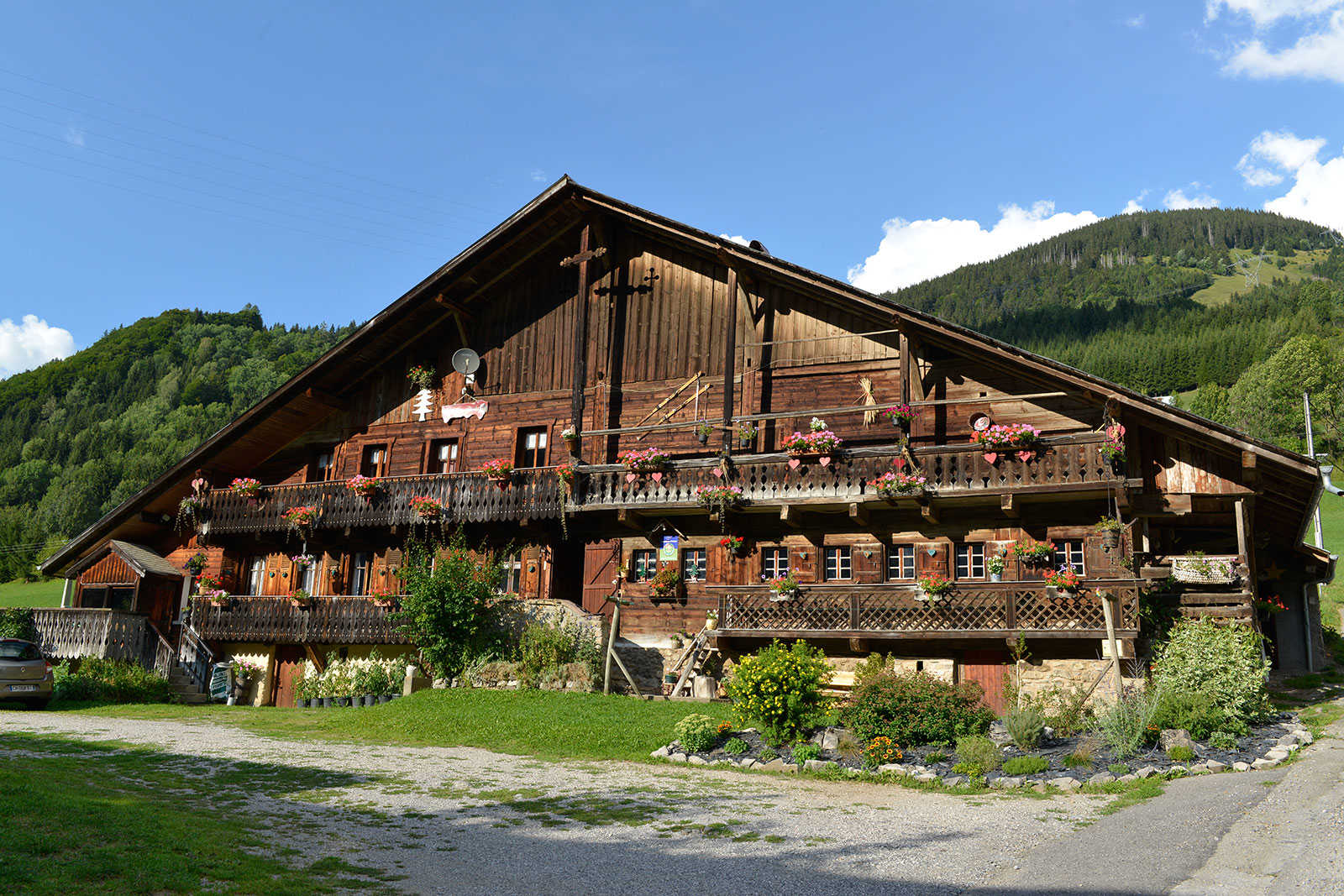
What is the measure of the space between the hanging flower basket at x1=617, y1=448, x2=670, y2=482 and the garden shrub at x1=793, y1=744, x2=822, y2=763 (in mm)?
9879

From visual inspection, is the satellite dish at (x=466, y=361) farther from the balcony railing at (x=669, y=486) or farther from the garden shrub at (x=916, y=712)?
the garden shrub at (x=916, y=712)

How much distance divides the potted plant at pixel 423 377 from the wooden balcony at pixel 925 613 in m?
12.8

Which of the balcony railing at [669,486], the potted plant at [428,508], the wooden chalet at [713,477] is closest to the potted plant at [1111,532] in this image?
the wooden chalet at [713,477]

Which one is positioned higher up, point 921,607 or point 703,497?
point 703,497

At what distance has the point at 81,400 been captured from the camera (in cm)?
12481

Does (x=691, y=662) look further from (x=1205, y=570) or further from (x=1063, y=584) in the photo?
(x=1205, y=570)

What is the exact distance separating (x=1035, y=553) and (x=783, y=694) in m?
7.93

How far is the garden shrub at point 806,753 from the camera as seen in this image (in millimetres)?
16719

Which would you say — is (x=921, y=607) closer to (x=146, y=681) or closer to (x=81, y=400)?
(x=146, y=681)

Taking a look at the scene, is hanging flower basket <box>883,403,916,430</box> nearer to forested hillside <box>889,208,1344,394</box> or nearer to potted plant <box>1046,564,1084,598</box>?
potted plant <box>1046,564,1084,598</box>

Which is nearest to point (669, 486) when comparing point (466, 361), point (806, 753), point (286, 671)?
point (466, 361)

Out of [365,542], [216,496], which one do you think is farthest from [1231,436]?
[216,496]

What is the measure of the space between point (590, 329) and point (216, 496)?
516 inches

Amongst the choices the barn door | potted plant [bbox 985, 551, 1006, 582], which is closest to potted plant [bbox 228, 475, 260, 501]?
the barn door
